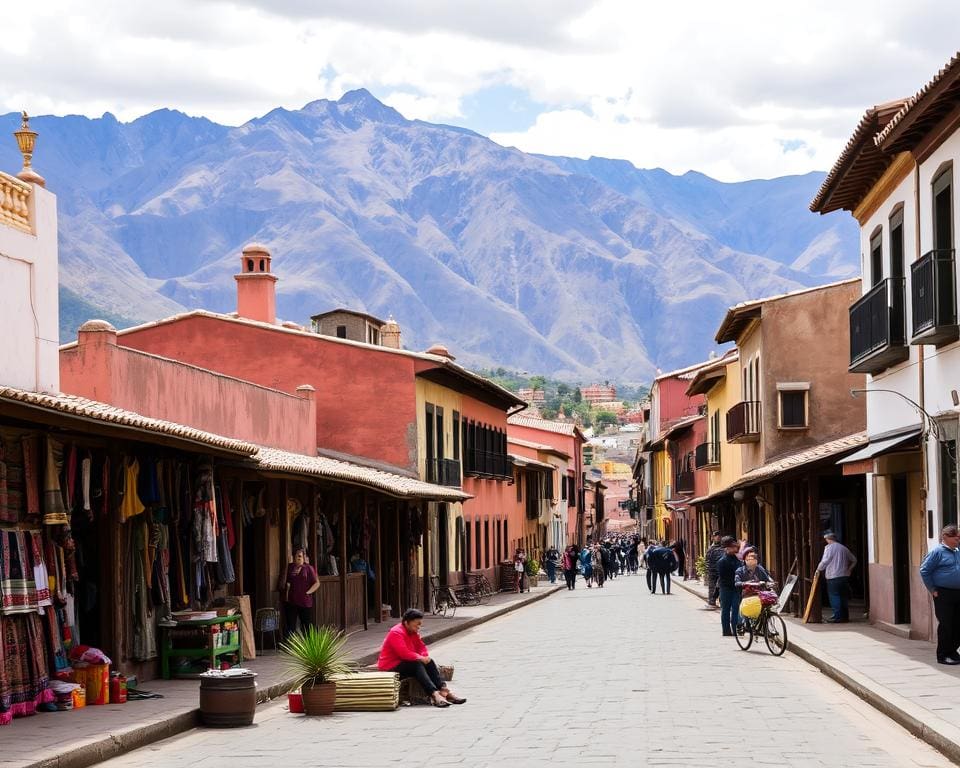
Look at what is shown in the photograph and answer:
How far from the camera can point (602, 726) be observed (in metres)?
13.3

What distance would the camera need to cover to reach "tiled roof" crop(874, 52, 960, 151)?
16562 millimetres

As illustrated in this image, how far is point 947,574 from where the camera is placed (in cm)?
1697

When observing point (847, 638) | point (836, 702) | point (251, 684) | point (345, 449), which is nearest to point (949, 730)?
point (836, 702)

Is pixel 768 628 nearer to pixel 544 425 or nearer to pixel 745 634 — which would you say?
pixel 745 634

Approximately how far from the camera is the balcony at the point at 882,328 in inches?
830

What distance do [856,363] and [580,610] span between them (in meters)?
15.7

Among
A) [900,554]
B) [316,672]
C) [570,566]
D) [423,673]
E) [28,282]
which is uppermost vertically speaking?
[28,282]

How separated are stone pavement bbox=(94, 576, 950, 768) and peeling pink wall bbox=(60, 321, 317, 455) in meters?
5.26

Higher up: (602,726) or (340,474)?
(340,474)

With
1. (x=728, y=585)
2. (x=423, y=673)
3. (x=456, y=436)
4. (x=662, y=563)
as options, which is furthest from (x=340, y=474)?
(x=662, y=563)

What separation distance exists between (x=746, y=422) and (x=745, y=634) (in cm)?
1619

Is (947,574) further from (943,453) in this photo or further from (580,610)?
(580,610)

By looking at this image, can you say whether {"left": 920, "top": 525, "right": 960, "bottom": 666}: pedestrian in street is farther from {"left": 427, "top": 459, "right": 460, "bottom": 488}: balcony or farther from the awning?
{"left": 427, "top": 459, "right": 460, "bottom": 488}: balcony

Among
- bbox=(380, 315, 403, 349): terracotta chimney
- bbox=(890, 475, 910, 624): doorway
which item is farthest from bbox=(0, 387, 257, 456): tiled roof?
bbox=(380, 315, 403, 349): terracotta chimney
